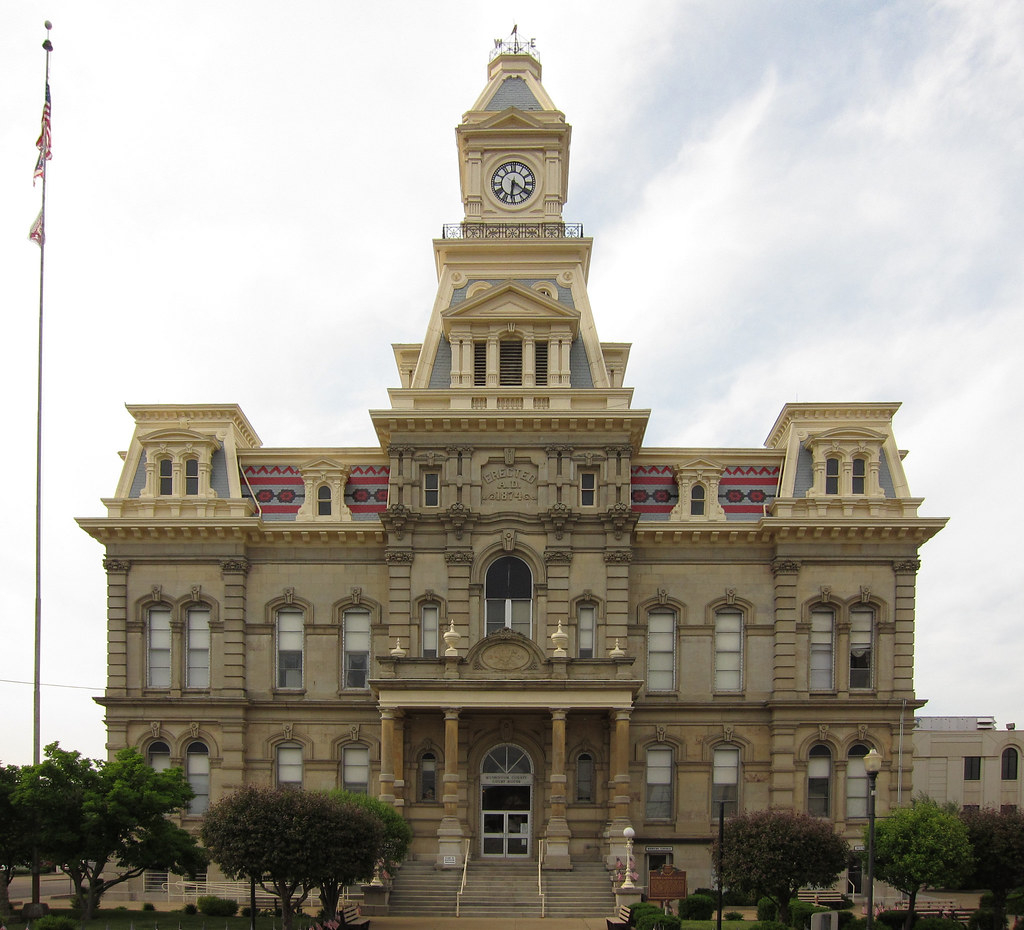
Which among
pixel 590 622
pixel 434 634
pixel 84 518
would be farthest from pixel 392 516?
pixel 84 518

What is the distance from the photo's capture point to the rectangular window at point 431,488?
164ft

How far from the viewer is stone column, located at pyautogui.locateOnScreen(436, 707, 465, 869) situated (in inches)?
1793

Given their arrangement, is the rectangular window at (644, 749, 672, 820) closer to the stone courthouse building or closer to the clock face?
the stone courthouse building

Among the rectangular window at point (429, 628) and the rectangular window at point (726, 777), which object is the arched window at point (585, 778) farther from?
the rectangular window at point (429, 628)

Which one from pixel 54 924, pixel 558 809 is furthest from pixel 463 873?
pixel 54 924

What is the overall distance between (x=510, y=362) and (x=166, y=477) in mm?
14643

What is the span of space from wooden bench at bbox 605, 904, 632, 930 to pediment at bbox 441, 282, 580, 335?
22281mm

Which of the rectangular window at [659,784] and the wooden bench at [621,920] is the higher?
the rectangular window at [659,784]

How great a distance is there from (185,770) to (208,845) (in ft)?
43.4

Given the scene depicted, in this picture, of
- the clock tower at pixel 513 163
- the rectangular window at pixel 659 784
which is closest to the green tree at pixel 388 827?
the rectangular window at pixel 659 784

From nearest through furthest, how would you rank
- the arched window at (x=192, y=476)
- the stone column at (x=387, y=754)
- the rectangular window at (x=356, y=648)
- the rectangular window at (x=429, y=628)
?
1. the stone column at (x=387, y=754)
2. the rectangular window at (x=429, y=628)
3. the rectangular window at (x=356, y=648)
4. the arched window at (x=192, y=476)

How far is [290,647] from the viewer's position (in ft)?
167

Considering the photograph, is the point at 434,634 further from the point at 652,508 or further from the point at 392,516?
the point at 652,508

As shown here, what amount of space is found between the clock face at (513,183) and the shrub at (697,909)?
29146mm
